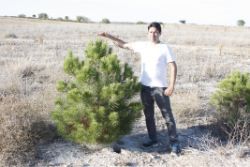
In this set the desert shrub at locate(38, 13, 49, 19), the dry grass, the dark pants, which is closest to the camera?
the dry grass

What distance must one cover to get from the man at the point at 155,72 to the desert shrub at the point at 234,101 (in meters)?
1.42

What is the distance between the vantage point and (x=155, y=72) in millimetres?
6875

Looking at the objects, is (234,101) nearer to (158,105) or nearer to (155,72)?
(158,105)

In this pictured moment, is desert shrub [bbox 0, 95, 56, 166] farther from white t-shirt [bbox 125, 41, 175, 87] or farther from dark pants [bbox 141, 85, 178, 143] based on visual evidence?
white t-shirt [bbox 125, 41, 175, 87]

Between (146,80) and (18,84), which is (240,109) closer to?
(146,80)

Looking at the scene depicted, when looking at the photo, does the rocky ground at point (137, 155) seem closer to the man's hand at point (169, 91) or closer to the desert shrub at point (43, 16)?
the man's hand at point (169, 91)

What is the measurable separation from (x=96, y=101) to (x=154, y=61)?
101cm

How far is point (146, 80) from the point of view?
702 centimetres

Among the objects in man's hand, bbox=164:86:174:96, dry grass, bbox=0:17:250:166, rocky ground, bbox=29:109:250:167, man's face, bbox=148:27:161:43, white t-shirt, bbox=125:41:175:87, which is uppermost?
man's face, bbox=148:27:161:43

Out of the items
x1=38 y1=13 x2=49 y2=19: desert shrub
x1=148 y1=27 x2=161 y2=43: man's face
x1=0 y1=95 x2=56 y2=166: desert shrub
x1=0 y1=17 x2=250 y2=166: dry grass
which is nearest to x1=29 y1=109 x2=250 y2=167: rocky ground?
x1=0 y1=17 x2=250 y2=166: dry grass

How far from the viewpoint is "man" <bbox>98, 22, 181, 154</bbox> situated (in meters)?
6.79

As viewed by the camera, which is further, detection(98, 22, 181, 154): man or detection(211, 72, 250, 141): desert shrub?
detection(211, 72, 250, 141): desert shrub

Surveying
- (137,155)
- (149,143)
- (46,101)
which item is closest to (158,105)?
(149,143)

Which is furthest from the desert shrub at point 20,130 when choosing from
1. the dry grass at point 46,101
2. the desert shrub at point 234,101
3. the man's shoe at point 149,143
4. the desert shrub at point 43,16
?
the desert shrub at point 43,16
